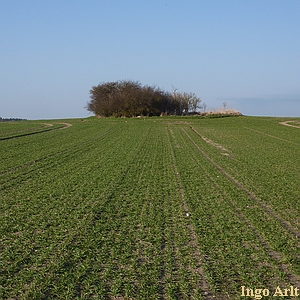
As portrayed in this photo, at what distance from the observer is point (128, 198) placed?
472 inches

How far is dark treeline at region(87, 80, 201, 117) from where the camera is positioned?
262 feet

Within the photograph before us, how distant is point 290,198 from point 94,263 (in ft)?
25.1

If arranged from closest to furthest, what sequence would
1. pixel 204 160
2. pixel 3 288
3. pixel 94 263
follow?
pixel 3 288 < pixel 94 263 < pixel 204 160

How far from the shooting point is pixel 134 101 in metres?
79.4

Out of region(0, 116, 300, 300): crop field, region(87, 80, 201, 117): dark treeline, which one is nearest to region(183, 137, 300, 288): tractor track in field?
region(0, 116, 300, 300): crop field

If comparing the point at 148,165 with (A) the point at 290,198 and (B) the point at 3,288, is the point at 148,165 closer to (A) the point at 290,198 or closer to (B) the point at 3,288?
(A) the point at 290,198

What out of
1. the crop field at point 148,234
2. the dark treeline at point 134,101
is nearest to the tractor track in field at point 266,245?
the crop field at point 148,234

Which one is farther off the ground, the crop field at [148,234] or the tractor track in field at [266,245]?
the crop field at [148,234]

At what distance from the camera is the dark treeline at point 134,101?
79750mm

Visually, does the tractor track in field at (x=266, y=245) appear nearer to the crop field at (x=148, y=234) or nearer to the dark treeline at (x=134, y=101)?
the crop field at (x=148, y=234)

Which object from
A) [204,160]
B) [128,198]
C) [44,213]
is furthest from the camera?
[204,160]

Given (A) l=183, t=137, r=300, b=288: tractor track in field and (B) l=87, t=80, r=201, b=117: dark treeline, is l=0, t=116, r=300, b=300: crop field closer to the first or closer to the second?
(A) l=183, t=137, r=300, b=288: tractor track in field

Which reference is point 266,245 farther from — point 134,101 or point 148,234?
point 134,101

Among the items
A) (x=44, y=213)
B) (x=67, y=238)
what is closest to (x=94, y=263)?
(x=67, y=238)
